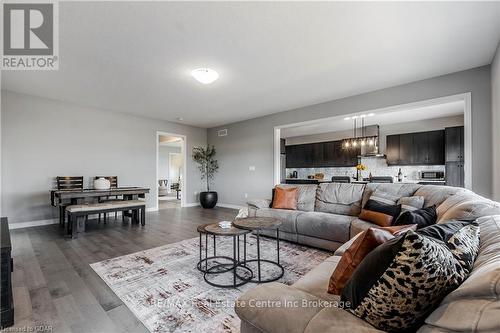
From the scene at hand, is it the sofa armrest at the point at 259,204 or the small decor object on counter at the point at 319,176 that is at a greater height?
the small decor object on counter at the point at 319,176

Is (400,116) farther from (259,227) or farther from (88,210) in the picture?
(88,210)

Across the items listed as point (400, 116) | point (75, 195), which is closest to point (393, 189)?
point (400, 116)

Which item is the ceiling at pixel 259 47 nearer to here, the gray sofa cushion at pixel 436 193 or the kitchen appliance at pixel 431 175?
the gray sofa cushion at pixel 436 193

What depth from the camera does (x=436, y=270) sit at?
73 centimetres

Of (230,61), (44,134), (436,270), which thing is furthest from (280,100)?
(44,134)

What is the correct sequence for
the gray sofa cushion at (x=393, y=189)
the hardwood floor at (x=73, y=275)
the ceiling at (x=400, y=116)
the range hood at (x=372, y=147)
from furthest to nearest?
the range hood at (x=372, y=147) → the ceiling at (x=400, y=116) → the gray sofa cushion at (x=393, y=189) → the hardwood floor at (x=73, y=275)

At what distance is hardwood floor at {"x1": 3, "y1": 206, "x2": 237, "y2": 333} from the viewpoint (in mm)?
1668

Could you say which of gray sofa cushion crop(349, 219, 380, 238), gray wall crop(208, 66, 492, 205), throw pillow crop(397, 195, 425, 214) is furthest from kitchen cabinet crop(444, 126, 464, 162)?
gray sofa cushion crop(349, 219, 380, 238)

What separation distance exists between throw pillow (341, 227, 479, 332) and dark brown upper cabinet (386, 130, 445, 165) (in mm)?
6565

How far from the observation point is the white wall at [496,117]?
286 centimetres

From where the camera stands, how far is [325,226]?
10.0 feet

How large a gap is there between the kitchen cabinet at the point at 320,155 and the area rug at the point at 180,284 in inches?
198

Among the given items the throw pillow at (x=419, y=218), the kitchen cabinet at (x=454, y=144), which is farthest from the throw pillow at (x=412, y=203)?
the kitchen cabinet at (x=454, y=144)

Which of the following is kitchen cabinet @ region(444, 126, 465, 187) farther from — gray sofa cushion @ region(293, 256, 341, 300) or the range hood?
gray sofa cushion @ region(293, 256, 341, 300)
